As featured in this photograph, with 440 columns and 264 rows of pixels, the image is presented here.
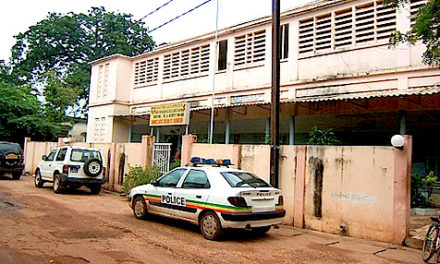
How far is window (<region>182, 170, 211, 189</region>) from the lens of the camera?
7.88 m

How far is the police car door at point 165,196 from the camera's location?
27.4ft

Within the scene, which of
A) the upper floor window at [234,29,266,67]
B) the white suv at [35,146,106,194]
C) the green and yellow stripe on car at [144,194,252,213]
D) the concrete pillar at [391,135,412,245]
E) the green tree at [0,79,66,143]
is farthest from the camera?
the green tree at [0,79,66,143]

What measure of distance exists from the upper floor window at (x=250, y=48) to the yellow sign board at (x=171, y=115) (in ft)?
11.9

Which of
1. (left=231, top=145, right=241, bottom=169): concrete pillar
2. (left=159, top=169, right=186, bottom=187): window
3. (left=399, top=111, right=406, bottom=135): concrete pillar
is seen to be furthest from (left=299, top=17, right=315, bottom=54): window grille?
(left=159, top=169, right=186, bottom=187): window

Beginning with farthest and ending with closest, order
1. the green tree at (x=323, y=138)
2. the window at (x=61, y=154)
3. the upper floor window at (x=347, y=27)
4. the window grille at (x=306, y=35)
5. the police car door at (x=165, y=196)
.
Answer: the window grille at (x=306, y=35), the window at (x=61, y=154), the upper floor window at (x=347, y=27), the green tree at (x=323, y=138), the police car door at (x=165, y=196)

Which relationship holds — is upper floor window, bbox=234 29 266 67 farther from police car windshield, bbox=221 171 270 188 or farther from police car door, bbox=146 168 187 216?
police car windshield, bbox=221 171 270 188

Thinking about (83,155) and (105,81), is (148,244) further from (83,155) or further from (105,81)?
(105,81)

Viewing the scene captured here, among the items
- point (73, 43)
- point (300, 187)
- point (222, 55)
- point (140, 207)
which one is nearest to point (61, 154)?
point (140, 207)

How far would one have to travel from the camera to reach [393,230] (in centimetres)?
767

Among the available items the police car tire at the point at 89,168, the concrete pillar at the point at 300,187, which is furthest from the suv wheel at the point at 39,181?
the concrete pillar at the point at 300,187

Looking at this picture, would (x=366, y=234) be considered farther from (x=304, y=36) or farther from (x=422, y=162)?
(x=304, y=36)

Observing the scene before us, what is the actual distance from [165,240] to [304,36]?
10919 mm

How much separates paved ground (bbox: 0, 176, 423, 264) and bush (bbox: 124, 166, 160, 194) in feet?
10.6

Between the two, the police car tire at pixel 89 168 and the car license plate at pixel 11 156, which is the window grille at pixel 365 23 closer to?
the police car tire at pixel 89 168
